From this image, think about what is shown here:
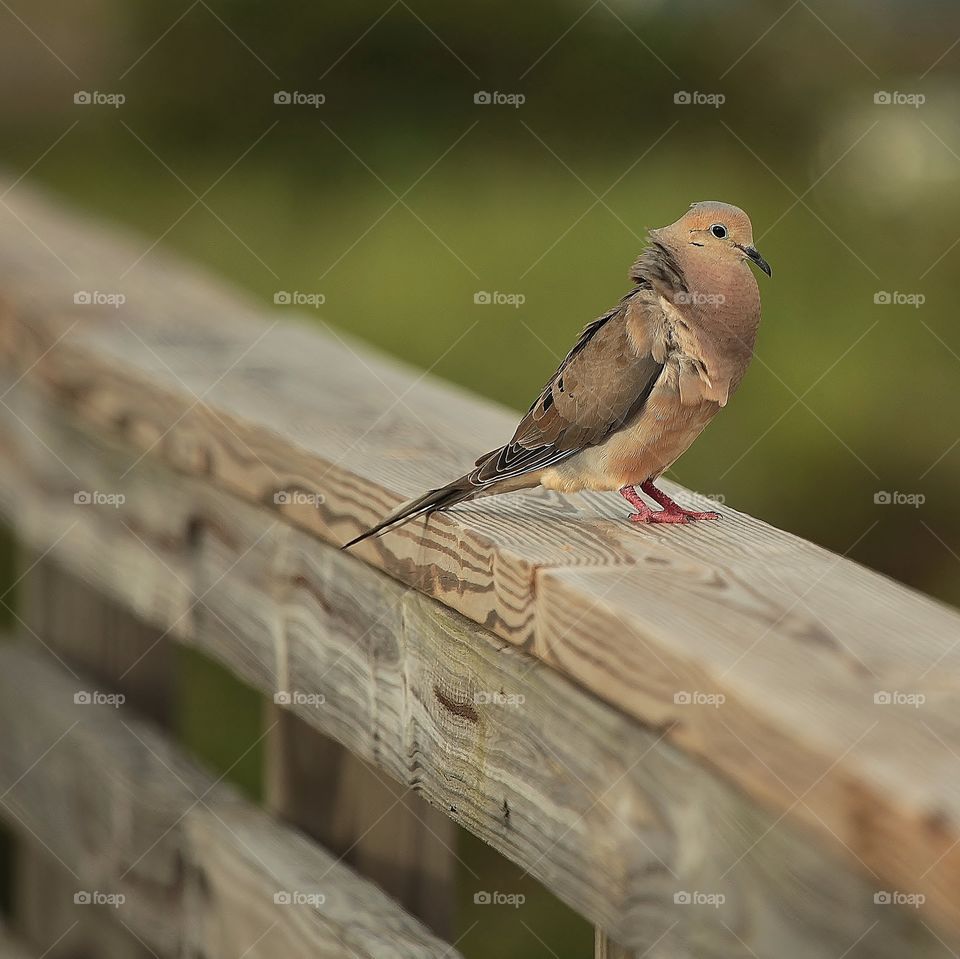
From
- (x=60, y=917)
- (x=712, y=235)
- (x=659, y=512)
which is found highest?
(x=712, y=235)

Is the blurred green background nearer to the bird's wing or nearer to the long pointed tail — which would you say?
the bird's wing

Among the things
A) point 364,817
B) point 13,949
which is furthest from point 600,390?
point 13,949

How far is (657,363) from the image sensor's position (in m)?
1.88

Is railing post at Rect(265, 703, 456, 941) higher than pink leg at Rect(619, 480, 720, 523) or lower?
lower

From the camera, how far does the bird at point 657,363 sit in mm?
1865

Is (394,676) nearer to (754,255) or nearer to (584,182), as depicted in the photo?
(754,255)

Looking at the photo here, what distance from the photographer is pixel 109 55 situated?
593 cm

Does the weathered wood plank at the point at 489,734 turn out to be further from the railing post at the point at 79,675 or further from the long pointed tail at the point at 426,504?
the railing post at the point at 79,675

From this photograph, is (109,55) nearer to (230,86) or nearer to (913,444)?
(230,86)

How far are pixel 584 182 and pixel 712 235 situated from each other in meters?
2.82

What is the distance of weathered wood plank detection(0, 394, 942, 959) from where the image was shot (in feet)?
3.25

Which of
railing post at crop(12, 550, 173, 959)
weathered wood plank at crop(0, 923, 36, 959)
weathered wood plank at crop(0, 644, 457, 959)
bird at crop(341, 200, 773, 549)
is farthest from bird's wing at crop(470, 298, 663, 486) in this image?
weathered wood plank at crop(0, 923, 36, 959)

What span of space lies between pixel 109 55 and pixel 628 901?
554cm

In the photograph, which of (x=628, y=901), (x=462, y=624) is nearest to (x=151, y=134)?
(x=462, y=624)
